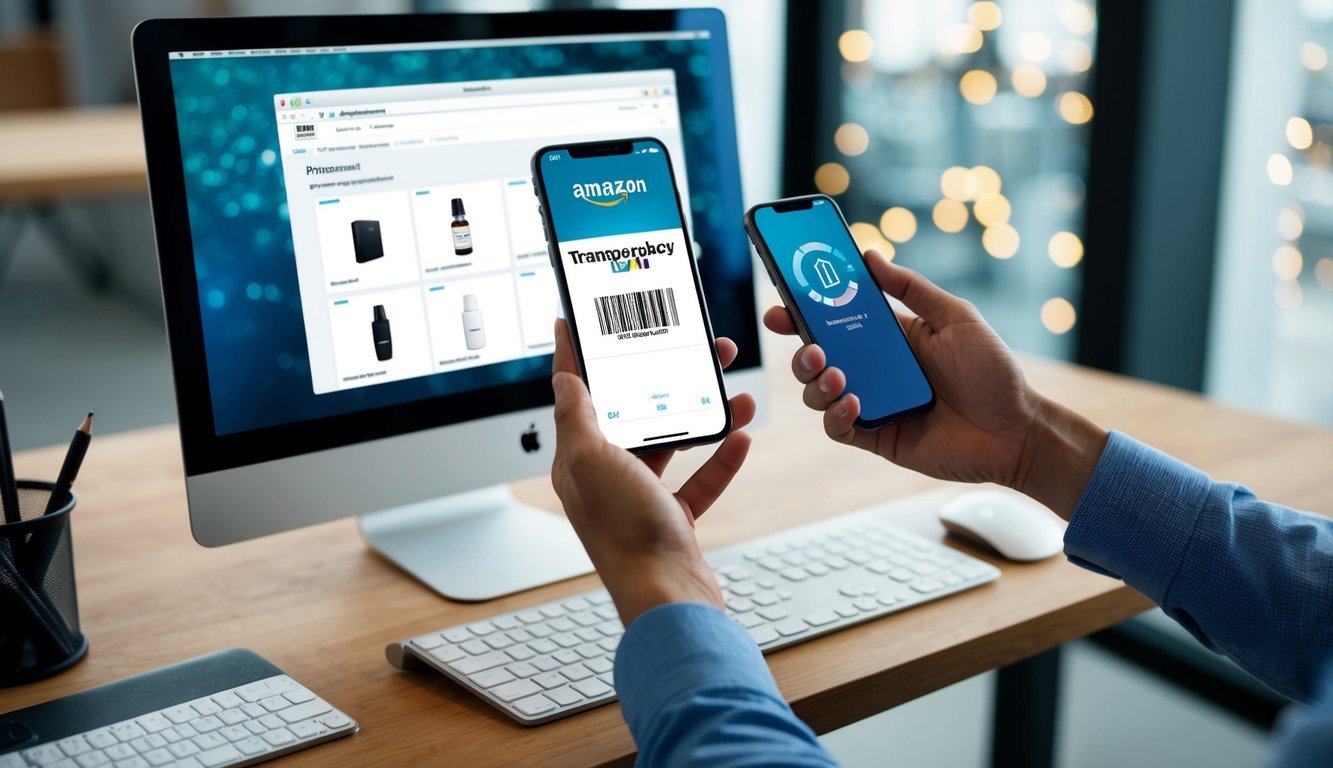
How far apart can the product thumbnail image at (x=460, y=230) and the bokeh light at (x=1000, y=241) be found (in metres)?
1.86

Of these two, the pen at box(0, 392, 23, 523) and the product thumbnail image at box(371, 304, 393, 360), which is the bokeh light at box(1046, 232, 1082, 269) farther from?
the pen at box(0, 392, 23, 523)

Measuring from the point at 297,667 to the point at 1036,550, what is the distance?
0.61m

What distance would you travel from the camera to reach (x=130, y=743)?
2.34 feet

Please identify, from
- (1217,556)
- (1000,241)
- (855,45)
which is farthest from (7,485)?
(855,45)

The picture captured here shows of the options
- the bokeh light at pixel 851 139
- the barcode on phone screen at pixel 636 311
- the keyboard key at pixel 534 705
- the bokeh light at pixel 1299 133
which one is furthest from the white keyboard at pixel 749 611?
the bokeh light at pixel 851 139

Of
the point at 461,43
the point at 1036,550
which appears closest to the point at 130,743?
the point at 461,43

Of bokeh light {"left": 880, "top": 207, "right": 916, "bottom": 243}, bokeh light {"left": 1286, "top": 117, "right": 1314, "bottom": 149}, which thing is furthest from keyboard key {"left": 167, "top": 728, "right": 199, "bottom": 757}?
bokeh light {"left": 880, "top": 207, "right": 916, "bottom": 243}

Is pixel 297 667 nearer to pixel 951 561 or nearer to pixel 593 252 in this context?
pixel 593 252

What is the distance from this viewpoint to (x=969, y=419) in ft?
3.09

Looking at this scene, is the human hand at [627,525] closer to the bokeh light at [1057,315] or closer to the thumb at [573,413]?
the thumb at [573,413]

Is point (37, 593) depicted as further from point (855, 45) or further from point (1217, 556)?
point (855, 45)

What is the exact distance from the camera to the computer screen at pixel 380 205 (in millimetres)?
881

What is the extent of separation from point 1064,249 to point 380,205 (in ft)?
5.96

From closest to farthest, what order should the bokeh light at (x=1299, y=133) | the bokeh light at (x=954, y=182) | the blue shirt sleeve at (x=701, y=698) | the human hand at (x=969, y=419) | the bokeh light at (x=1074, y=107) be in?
the blue shirt sleeve at (x=701, y=698) < the human hand at (x=969, y=419) < the bokeh light at (x=1299, y=133) < the bokeh light at (x=1074, y=107) < the bokeh light at (x=954, y=182)
